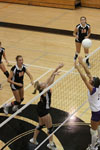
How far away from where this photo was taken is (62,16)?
16938 millimetres

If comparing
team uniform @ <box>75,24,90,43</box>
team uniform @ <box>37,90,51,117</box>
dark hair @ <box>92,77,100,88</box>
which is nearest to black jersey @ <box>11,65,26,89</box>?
team uniform @ <box>37,90,51,117</box>

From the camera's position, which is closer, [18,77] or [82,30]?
[18,77]

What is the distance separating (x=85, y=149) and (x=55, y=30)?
902cm

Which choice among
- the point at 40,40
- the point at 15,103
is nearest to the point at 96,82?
the point at 15,103

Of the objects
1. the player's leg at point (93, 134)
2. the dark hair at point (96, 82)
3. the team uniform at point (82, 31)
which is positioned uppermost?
the team uniform at point (82, 31)

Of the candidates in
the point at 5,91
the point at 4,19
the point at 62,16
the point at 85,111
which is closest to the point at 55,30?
the point at 62,16

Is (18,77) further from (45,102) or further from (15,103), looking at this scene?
(45,102)

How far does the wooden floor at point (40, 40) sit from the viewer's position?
10.6 metres

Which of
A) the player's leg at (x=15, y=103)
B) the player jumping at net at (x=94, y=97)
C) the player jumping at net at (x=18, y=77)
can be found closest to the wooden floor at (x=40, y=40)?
the player's leg at (x=15, y=103)

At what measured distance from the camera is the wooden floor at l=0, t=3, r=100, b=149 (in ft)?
34.9

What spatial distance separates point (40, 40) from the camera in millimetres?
13617

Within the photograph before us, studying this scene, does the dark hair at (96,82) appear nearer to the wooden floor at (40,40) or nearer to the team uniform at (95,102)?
the team uniform at (95,102)

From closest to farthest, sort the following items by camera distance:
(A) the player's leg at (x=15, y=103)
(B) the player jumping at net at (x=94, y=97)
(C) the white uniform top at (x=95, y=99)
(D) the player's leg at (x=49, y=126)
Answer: (B) the player jumping at net at (x=94, y=97) < (C) the white uniform top at (x=95, y=99) < (D) the player's leg at (x=49, y=126) < (A) the player's leg at (x=15, y=103)

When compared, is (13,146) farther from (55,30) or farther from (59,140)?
(55,30)
